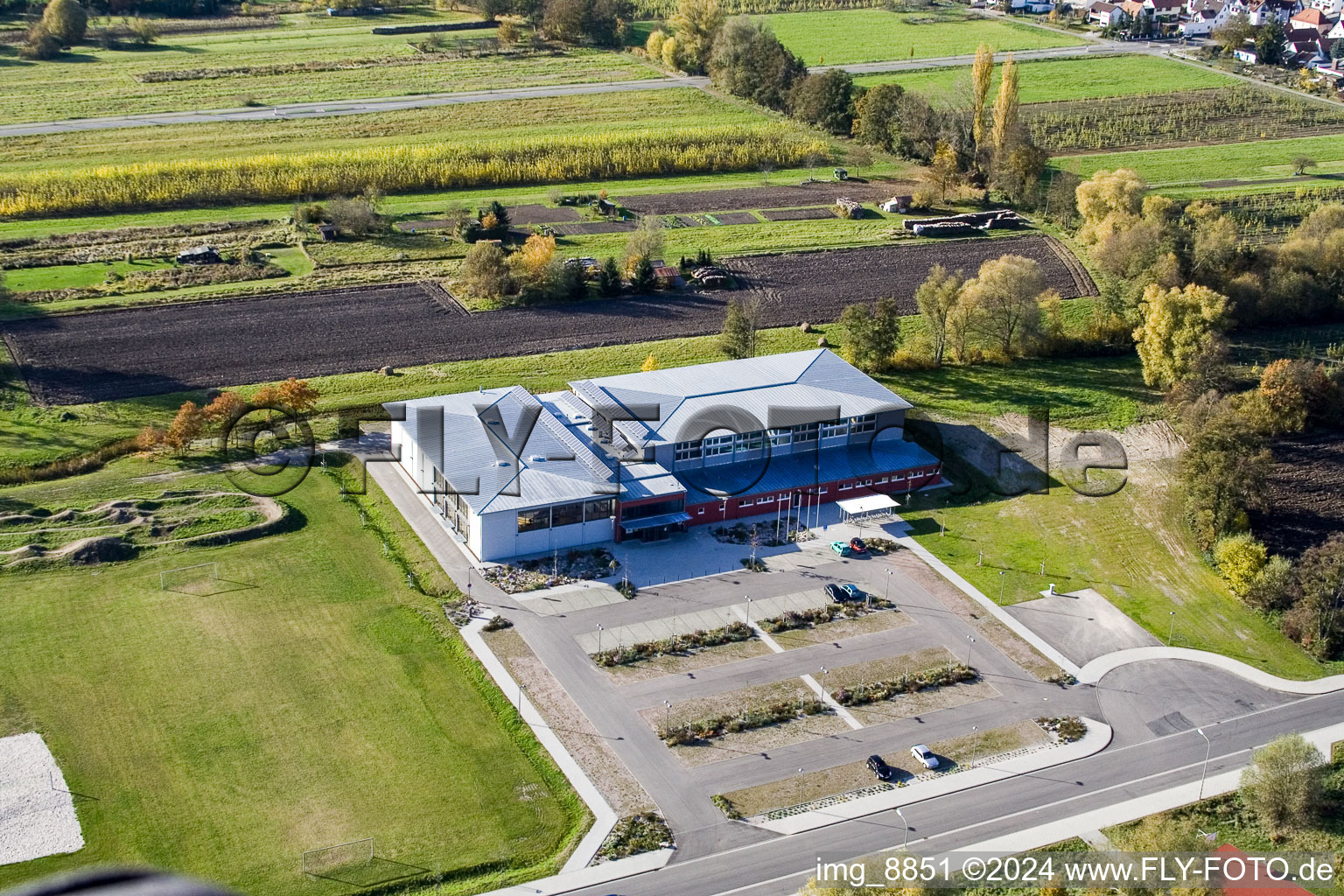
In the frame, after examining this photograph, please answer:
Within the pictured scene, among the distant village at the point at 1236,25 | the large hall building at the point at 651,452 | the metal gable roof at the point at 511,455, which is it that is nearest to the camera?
the metal gable roof at the point at 511,455

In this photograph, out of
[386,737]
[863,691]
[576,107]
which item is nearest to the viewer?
[386,737]

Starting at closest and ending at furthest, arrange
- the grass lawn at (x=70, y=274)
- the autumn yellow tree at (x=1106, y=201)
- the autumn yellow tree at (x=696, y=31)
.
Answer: the grass lawn at (x=70, y=274), the autumn yellow tree at (x=1106, y=201), the autumn yellow tree at (x=696, y=31)

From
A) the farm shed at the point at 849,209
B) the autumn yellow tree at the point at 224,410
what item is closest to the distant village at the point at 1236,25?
the farm shed at the point at 849,209

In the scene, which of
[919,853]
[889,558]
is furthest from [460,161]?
[919,853]

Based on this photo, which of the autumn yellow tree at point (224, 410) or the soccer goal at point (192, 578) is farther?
the autumn yellow tree at point (224, 410)

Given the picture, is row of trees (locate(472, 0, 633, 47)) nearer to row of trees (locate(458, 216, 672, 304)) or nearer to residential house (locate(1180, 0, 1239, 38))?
row of trees (locate(458, 216, 672, 304))

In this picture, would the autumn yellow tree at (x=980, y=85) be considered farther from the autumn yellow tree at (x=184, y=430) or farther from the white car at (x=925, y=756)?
the white car at (x=925, y=756)

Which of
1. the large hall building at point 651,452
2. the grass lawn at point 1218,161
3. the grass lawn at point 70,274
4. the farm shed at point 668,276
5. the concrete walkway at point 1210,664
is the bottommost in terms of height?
the concrete walkway at point 1210,664

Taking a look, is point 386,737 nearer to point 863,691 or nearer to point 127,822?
point 127,822
